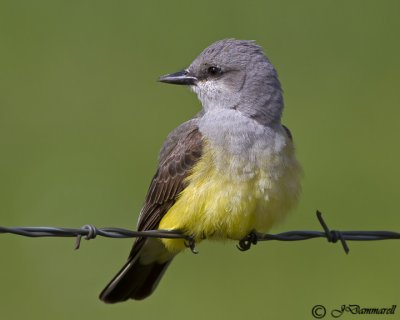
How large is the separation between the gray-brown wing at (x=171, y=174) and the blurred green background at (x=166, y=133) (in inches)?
27.8

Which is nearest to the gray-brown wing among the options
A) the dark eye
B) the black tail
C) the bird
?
the bird

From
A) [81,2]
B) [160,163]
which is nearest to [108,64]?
[81,2]

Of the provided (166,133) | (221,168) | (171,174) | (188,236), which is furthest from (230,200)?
(166,133)

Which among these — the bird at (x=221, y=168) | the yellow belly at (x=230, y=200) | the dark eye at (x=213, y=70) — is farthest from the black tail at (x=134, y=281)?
the dark eye at (x=213, y=70)

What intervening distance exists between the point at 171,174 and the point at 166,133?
11.4 ft

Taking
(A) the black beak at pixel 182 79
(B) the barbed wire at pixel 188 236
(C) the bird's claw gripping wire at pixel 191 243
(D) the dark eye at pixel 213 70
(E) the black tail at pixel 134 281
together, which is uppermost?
(D) the dark eye at pixel 213 70

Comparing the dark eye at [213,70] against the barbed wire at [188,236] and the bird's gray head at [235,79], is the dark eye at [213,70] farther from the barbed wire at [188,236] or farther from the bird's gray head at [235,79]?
the barbed wire at [188,236]

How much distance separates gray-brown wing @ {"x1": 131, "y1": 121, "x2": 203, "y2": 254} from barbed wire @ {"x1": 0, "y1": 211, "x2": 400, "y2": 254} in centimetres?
28

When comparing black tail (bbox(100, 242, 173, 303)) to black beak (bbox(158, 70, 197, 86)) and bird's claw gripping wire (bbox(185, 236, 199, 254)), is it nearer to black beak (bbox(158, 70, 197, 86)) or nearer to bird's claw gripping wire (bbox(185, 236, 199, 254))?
bird's claw gripping wire (bbox(185, 236, 199, 254))

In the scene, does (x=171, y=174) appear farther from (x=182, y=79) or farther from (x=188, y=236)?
(x=182, y=79)

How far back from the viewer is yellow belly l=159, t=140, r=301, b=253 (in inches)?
265

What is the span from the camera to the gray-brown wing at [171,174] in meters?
6.98

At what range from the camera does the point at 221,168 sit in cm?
682

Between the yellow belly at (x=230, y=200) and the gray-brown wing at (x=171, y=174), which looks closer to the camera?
the yellow belly at (x=230, y=200)
